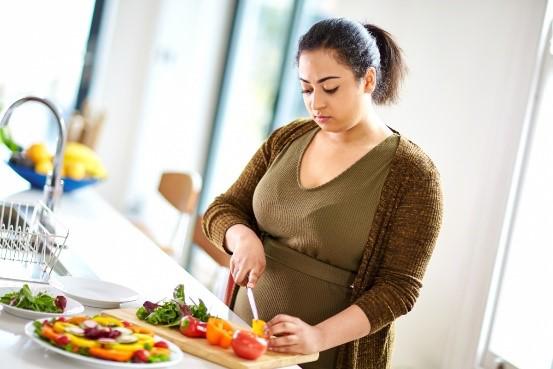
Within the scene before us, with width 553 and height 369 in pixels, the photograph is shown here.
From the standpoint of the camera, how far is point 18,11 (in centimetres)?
607

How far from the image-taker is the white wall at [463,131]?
2875mm

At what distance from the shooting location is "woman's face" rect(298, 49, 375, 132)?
1968 mm

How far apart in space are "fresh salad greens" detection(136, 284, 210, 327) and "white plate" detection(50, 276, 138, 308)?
12 centimetres

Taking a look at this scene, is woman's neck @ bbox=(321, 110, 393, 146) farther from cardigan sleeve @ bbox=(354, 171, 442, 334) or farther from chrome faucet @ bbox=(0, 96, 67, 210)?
chrome faucet @ bbox=(0, 96, 67, 210)

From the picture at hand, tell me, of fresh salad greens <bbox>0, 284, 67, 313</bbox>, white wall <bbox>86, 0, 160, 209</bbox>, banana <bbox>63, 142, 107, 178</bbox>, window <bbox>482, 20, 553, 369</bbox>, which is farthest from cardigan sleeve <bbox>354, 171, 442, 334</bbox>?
white wall <bbox>86, 0, 160, 209</bbox>

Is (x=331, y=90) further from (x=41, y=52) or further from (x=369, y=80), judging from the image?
(x=41, y=52)

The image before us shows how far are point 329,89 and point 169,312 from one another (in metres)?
0.63

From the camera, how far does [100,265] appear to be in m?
2.29

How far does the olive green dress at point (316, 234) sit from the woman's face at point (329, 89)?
0.40 ft

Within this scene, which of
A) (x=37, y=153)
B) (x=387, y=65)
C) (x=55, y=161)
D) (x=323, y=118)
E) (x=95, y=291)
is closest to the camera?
(x=95, y=291)

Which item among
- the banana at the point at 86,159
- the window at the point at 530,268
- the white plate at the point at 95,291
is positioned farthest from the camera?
the banana at the point at 86,159

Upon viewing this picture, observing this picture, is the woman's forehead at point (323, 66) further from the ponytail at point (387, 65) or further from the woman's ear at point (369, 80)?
the ponytail at point (387, 65)

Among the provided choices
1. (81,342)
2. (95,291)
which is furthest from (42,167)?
(81,342)

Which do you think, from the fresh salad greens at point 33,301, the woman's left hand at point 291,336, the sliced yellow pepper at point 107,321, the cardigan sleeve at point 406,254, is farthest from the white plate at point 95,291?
the cardigan sleeve at point 406,254
